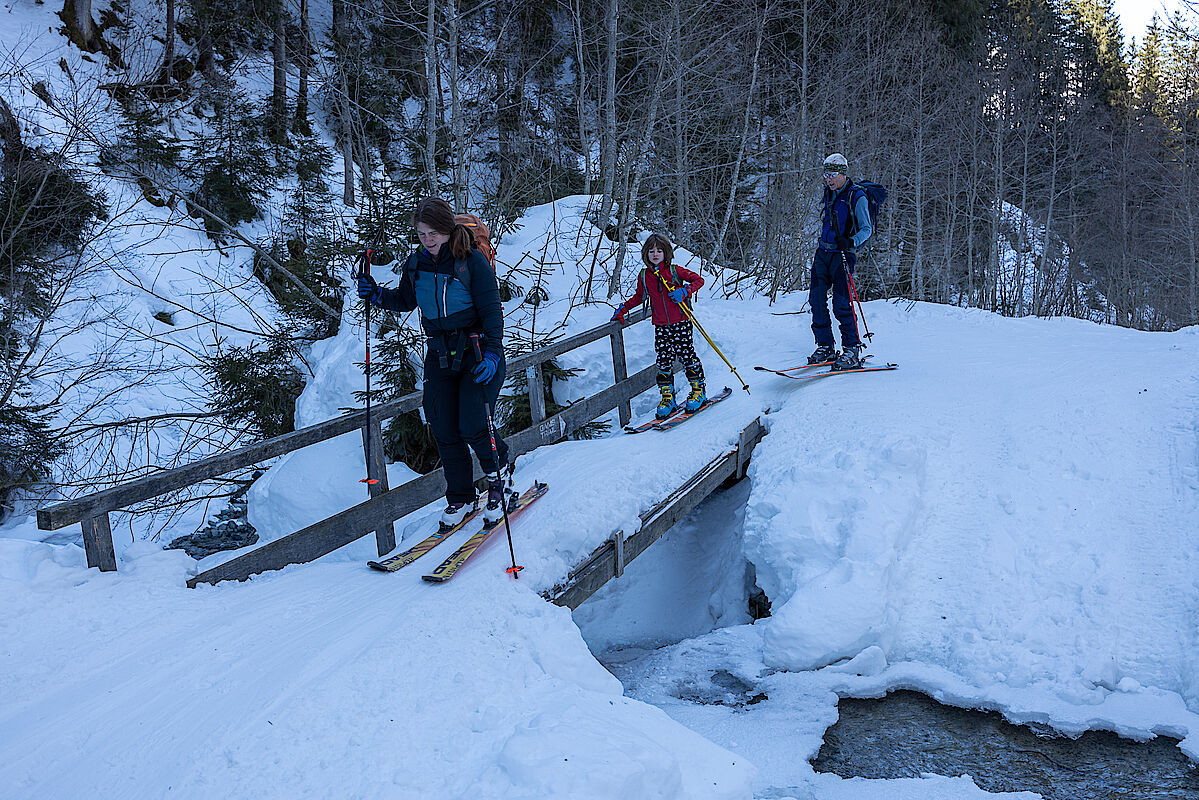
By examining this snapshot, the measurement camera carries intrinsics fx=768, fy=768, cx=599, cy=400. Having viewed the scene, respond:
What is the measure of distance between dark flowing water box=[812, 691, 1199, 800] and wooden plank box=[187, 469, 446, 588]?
3374 mm

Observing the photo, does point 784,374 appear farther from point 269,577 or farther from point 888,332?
point 269,577

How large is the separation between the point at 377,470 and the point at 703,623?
3053 mm

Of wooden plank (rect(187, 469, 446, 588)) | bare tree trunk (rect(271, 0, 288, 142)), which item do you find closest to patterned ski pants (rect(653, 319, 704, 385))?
wooden plank (rect(187, 469, 446, 588))

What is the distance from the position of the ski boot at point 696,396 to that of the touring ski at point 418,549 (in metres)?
3.10

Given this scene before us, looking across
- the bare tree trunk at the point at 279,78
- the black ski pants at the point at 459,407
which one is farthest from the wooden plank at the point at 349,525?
the bare tree trunk at the point at 279,78

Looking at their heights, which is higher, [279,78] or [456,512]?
[279,78]

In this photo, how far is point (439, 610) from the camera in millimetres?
4098

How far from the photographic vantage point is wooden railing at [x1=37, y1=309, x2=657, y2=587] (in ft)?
13.0

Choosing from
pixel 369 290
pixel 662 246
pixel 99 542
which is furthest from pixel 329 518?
pixel 662 246

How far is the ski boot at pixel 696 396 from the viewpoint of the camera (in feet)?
25.6

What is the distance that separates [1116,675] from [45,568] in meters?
5.76

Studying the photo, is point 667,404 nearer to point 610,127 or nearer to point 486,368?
point 486,368

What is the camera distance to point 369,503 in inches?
219

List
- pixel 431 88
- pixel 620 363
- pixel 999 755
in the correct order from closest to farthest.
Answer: pixel 999 755 < pixel 620 363 < pixel 431 88
